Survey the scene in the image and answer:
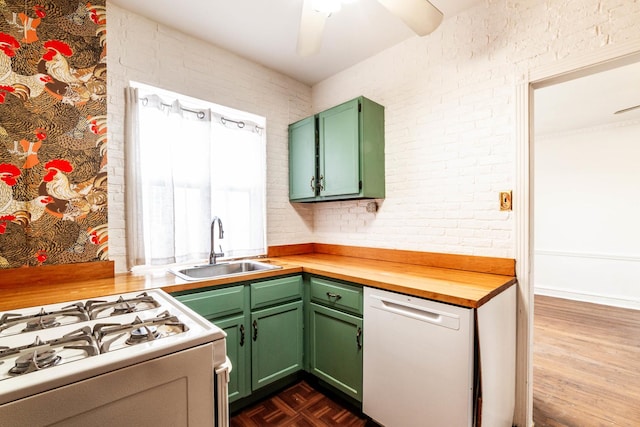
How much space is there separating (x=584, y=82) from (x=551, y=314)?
278 centimetres

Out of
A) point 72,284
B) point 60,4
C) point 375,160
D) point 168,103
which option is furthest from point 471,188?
point 60,4

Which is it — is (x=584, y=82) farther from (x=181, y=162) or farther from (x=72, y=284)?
(x=72, y=284)

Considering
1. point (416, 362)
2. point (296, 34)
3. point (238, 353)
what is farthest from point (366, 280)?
point (296, 34)

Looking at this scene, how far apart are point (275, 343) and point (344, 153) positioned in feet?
5.22

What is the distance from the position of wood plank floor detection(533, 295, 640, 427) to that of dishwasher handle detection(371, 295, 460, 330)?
1185 mm

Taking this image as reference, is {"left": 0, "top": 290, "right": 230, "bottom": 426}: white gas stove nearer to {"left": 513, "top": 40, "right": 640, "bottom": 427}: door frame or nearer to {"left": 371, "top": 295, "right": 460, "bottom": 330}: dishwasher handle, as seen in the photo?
{"left": 371, "top": 295, "right": 460, "bottom": 330}: dishwasher handle

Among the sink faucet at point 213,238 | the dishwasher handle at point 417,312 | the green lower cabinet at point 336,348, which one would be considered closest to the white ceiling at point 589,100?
the dishwasher handle at point 417,312

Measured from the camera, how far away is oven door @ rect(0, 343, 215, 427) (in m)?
0.68

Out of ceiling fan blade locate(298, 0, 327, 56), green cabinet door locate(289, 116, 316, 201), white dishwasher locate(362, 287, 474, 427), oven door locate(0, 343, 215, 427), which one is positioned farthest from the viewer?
green cabinet door locate(289, 116, 316, 201)

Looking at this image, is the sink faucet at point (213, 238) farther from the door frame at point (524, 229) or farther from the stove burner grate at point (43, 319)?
the door frame at point (524, 229)

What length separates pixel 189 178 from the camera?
2.29m

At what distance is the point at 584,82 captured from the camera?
9.38 ft

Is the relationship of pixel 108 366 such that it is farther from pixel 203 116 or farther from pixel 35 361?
pixel 203 116

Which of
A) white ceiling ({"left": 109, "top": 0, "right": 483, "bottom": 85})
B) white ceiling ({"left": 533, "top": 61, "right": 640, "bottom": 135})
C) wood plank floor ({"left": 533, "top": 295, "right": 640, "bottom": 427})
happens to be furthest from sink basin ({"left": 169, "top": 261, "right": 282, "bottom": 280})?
white ceiling ({"left": 533, "top": 61, "right": 640, "bottom": 135})
